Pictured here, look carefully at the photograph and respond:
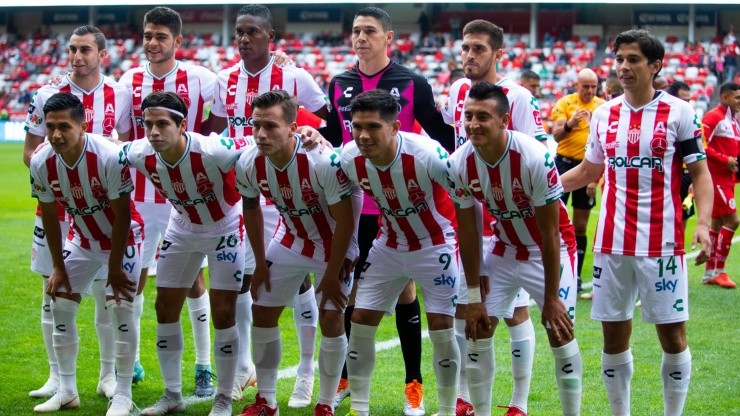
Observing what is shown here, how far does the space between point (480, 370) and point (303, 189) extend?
1.37 m

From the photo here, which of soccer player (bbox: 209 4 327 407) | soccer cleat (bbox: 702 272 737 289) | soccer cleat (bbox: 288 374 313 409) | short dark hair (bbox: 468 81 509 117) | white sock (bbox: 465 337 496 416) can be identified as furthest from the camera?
soccer cleat (bbox: 702 272 737 289)

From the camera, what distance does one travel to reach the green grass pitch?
6332 mm

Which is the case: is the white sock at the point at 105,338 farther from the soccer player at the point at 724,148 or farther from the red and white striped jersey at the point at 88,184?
the soccer player at the point at 724,148

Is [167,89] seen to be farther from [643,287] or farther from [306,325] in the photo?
[643,287]

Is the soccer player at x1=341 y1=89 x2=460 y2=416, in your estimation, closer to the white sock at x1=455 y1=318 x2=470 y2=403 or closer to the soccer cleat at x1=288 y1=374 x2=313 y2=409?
the white sock at x1=455 y1=318 x2=470 y2=403

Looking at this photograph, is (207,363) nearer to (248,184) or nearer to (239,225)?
(239,225)

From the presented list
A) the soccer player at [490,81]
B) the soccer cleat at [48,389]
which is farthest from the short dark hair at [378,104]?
the soccer cleat at [48,389]

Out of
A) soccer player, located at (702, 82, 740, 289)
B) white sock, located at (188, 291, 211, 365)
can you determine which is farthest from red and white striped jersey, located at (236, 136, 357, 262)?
soccer player, located at (702, 82, 740, 289)

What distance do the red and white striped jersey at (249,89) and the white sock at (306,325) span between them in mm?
1144

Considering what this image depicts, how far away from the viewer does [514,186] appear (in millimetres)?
5227

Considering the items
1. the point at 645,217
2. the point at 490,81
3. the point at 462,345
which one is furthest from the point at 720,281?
the point at 645,217

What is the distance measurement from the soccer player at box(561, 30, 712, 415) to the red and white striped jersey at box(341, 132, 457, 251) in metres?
0.86

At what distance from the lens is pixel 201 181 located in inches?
234

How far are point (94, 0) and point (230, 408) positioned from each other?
39.9 meters
